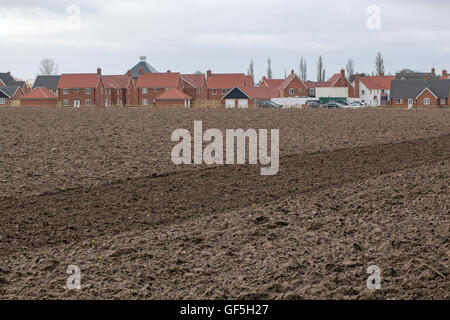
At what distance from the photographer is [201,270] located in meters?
10.1

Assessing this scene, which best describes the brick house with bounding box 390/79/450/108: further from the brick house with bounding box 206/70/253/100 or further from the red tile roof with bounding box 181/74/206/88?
the red tile roof with bounding box 181/74/206/88

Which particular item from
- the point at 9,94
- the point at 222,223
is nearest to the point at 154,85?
the point at 9,94

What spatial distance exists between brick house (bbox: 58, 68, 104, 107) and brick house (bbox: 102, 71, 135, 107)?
449 cm

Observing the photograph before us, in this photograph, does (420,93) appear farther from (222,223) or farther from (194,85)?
(222,223)

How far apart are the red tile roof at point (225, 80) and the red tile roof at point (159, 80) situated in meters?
8.55

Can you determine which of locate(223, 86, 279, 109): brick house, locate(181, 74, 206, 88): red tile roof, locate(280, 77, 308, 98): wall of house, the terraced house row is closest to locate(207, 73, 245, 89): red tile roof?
the terraced house row

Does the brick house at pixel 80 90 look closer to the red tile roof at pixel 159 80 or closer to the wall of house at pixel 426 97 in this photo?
the red tile roof at pixel 159 80

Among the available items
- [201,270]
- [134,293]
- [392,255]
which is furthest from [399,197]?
[134,293]

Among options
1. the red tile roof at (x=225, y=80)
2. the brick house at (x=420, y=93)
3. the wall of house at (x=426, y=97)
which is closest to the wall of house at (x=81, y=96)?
the red tile roof at (x=225, y=80)

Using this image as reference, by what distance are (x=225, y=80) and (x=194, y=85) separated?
6320mm

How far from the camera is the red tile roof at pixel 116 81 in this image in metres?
95.7

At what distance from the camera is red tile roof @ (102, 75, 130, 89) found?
95.7 meters

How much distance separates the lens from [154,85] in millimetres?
93125
